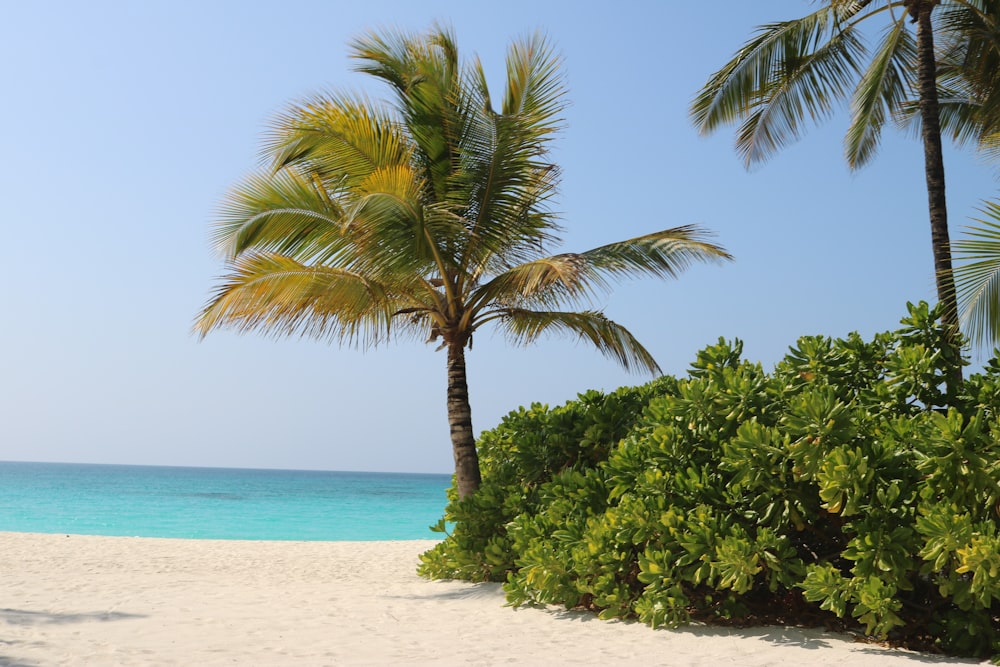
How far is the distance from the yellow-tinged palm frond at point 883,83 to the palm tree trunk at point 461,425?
7251 millimetres

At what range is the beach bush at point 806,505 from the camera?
17.8 ft

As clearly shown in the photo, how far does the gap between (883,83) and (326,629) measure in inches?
427

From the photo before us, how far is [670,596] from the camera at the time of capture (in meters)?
6.51

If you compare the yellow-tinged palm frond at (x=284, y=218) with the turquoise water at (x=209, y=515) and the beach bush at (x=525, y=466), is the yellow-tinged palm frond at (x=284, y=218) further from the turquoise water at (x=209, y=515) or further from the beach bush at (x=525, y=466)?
the turquoise water at (x=209, y=515)

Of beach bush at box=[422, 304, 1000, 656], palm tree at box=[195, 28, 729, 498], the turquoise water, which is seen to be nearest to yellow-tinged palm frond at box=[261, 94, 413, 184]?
palm tree at box=[195, 28, 729, 498]

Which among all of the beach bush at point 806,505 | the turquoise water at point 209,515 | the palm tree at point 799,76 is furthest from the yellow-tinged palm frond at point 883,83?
the turquoise water at point 209,515

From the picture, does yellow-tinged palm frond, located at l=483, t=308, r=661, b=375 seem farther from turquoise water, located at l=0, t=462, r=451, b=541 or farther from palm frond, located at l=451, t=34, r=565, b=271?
turquoise water, located at l=0, t=462, r=451, b=541

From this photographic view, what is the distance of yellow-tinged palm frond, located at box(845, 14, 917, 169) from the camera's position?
1161 centimetres

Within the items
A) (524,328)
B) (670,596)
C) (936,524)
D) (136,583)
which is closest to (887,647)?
(936,524)

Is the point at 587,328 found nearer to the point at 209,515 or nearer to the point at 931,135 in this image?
the point at 931,135

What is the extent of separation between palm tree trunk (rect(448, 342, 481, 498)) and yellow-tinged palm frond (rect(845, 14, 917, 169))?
725 cm

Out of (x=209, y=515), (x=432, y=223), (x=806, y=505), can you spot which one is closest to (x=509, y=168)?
(x=432, y=223)

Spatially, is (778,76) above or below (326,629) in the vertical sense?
above

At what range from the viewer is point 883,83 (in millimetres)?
12055
